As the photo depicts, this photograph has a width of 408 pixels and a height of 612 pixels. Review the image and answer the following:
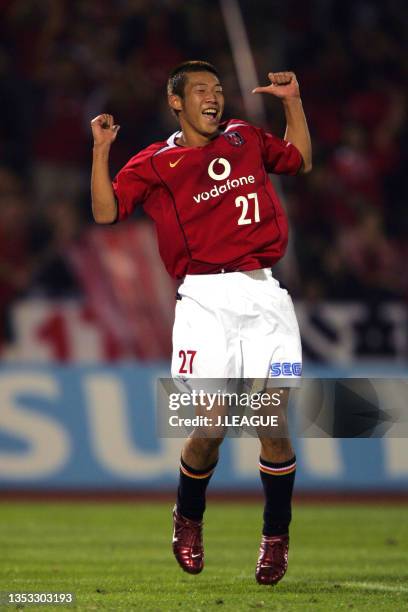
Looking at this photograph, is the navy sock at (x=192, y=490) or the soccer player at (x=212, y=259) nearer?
the soccer player at (x=212, y=259)

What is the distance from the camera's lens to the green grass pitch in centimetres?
566

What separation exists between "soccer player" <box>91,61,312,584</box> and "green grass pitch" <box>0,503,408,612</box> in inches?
14.1

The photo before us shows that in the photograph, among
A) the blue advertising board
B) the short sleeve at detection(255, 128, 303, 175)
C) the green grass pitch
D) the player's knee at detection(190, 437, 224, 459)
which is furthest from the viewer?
the blue advertising board

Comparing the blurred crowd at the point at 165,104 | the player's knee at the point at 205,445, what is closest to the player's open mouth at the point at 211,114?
the player's knee at the point at 205,445

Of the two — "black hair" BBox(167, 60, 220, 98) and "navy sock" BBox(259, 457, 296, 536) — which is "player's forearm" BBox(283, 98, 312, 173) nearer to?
"black hair" BBox(167, 60, 220, 98)

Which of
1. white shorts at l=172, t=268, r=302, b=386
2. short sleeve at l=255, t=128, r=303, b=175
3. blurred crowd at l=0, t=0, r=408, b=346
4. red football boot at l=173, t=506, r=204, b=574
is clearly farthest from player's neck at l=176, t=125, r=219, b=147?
blurred crowd at l=0, t=0, r=408, b=346

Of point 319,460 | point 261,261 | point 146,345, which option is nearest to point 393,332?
point 319,460

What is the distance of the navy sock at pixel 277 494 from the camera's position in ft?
19.4

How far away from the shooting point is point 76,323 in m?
12.5

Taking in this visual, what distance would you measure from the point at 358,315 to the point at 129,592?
6724 mm

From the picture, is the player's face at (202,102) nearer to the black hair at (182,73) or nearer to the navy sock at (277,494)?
the black hair at (182,73)

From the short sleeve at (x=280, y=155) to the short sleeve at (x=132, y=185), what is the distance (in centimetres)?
57

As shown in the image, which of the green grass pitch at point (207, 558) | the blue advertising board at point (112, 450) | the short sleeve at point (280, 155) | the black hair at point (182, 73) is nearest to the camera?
the green grass pitch at point (207, 558)

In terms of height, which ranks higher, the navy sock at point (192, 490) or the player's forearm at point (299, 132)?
the player's forearm at point (299, 132)
